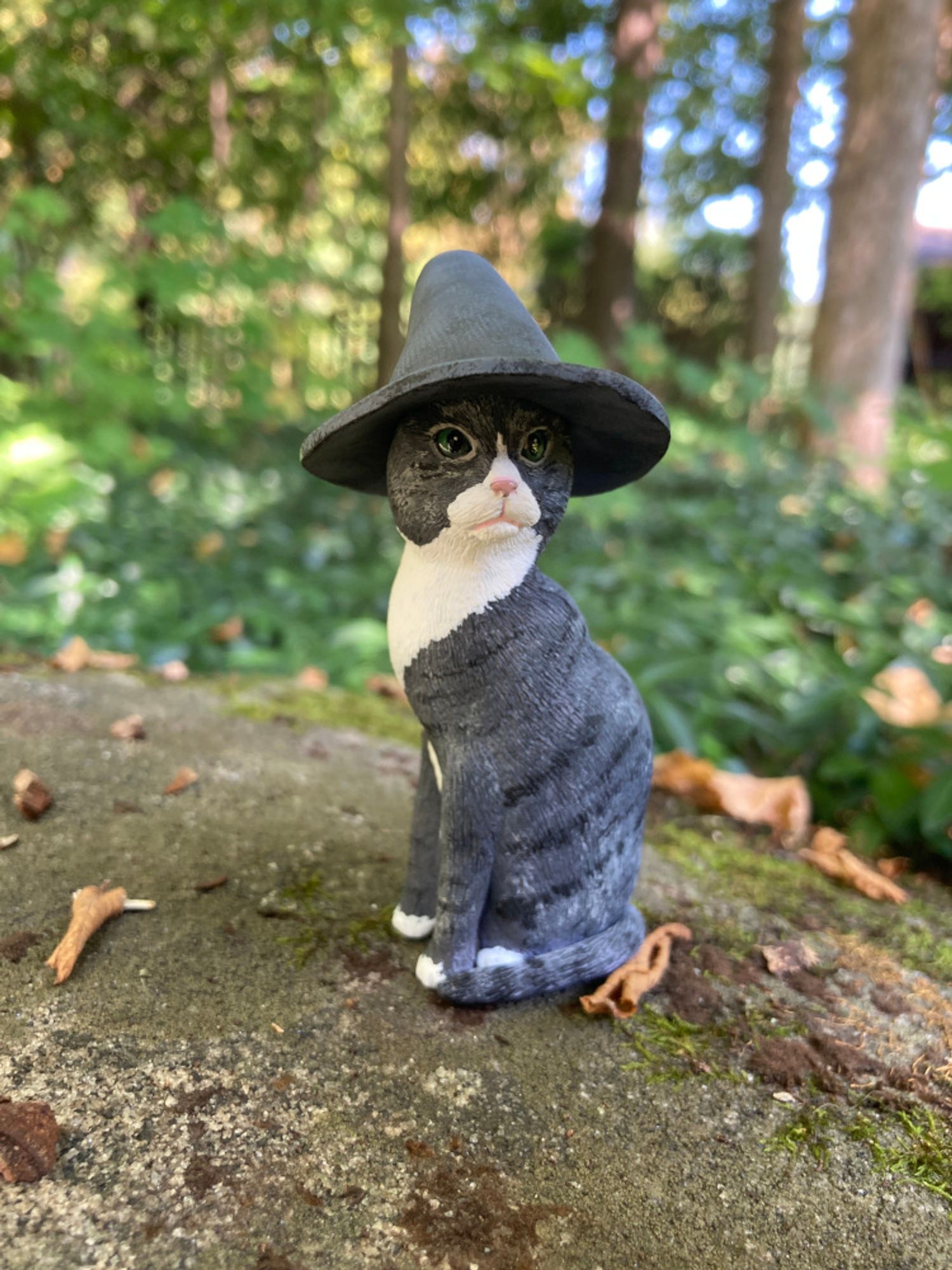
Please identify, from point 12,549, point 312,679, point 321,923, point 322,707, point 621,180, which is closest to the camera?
point 321,923

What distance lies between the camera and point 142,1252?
1.17 metres

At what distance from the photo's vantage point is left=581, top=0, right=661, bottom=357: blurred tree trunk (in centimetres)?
837

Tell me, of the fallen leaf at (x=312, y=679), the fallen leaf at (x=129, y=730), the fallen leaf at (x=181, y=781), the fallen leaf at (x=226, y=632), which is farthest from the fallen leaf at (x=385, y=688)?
the fallen leaf at (x=181, y=781)

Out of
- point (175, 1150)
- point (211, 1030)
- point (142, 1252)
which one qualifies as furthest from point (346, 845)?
point (142, 1252)

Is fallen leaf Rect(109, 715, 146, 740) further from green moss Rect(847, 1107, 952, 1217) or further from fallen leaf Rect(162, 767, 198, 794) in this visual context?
green moss Rect(847, 1107, 952, 1217)

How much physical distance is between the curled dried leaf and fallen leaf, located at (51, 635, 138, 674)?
116cm

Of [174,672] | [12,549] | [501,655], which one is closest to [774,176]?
[12,549]

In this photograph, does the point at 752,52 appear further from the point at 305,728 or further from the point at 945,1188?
the point at 945,1188

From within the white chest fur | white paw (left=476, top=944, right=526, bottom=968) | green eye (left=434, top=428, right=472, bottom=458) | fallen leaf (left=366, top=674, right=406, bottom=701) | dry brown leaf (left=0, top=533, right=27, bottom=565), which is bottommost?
white paw (left=476, top=944, right=526, bottom=968)

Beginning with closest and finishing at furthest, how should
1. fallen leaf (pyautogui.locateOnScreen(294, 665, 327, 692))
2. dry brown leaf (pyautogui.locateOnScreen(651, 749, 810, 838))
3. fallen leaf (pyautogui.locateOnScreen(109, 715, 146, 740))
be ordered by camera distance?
fallen leaf (pyautogui.locateOnScreen(109, 715, 146, 740)) < dry brown leaf (pyautogui.locateOnScreen(651, 749, 810, 838)) < fallen leaf (pyautogui.locateOnScreen(294, 665, 327, 692))

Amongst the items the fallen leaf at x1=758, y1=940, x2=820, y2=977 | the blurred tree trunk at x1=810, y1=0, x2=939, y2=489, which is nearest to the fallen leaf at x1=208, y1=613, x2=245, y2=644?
the fallen leaf at x1=758, y1=940, x2=820, y2=977

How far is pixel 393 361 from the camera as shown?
7055 mm

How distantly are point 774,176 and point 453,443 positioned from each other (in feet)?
33.7

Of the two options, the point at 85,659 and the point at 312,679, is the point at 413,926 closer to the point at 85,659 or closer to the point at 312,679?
the point at 312,679
